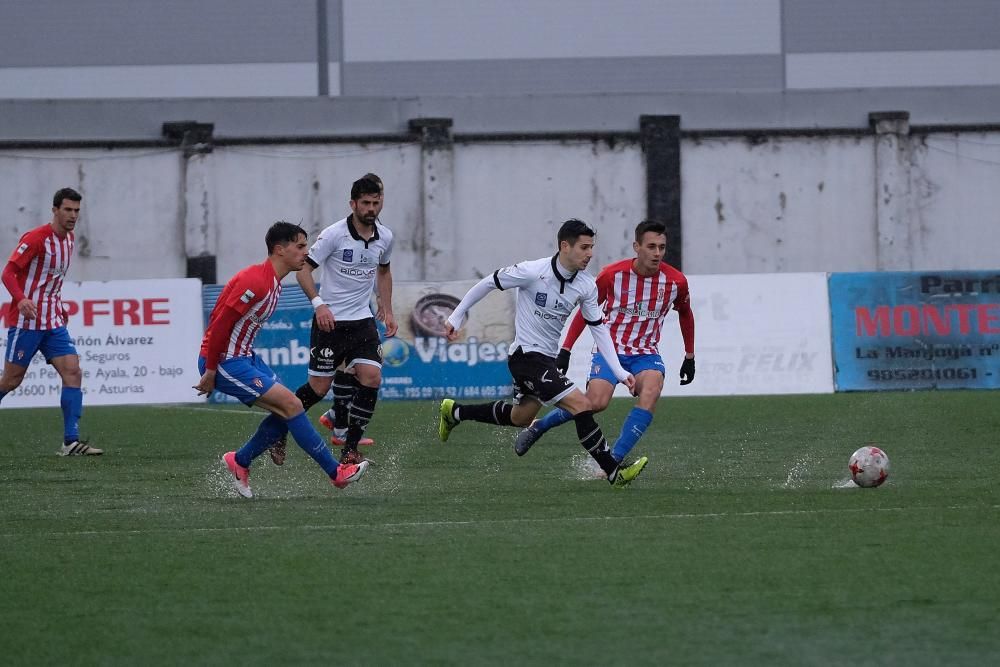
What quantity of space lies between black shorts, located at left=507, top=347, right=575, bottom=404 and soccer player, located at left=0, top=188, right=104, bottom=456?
3.81 metres

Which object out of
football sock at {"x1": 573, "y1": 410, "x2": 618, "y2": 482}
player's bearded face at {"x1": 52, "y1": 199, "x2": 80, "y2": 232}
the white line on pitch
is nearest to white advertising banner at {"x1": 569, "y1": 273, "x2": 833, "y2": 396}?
player's bearded face at {"x1": 52, "y1": 199, "x2": 80, "y2": 232}

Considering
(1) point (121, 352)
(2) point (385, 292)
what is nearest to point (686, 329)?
(2) point (385, 292)

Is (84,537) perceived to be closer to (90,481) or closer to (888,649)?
(90,481)

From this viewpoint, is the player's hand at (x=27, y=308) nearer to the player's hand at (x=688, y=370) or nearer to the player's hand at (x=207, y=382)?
the player's hand at (x=207, y=382)

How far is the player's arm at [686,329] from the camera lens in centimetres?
999

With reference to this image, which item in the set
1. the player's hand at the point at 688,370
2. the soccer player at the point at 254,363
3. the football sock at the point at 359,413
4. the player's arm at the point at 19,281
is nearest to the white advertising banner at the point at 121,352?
the player's arm at the point at 19,281

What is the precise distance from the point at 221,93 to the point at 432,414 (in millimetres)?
17838

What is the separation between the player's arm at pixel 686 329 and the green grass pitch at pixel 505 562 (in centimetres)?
61

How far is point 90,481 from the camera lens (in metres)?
9.54

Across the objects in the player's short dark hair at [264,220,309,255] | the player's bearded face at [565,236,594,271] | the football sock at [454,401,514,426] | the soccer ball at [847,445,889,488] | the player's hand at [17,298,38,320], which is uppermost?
the player's short dark hair at [264,220,309,255]

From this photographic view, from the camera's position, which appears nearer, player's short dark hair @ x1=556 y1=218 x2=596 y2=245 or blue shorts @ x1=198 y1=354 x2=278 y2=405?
blue shorts @ x1=198 y1=354 x2=278 y2=405

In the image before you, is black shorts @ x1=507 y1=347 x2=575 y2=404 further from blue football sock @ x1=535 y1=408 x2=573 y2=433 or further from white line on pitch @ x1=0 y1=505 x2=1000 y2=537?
white line on pitch @ x1=0 y1=505 x2=1000 y2=537

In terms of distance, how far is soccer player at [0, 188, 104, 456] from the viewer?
11383 millimetres

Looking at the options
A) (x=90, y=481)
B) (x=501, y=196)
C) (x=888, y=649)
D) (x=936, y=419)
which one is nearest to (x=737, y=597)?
(x=888, y=649)
